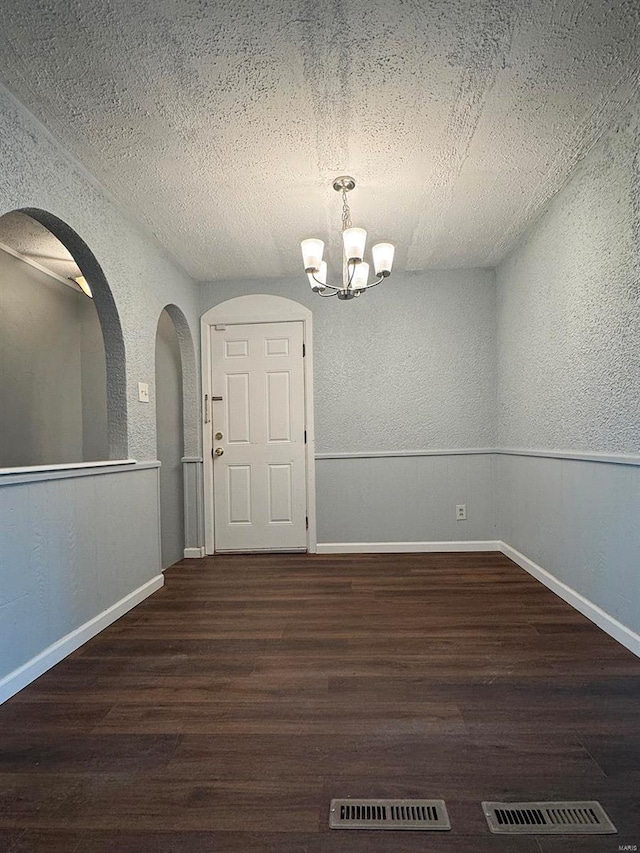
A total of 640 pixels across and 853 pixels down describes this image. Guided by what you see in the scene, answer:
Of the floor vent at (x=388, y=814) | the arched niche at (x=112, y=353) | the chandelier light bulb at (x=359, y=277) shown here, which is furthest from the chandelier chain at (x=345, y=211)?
the floor vent at (x=388, y=814)

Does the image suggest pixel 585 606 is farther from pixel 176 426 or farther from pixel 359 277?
pixel 176 426

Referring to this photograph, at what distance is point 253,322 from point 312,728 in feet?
10.3

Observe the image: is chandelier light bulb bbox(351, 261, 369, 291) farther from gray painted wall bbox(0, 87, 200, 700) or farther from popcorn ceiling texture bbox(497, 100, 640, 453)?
gray painted wall bbox(0, 87, 200, 700)

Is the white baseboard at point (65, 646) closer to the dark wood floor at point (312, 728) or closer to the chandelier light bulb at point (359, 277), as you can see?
the dark wood floor at point (312, 728)

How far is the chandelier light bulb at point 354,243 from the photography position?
2.40 metres

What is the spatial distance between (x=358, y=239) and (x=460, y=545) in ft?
8.69

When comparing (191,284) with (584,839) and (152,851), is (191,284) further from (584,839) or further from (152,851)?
(584,839)

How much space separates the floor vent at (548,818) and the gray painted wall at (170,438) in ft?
10.0

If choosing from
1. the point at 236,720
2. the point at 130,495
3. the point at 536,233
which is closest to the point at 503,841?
the point at 236,720

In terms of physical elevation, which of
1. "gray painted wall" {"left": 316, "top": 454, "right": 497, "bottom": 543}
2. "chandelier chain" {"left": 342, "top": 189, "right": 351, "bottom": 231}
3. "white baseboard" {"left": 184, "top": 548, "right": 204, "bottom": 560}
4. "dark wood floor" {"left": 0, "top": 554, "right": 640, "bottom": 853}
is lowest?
"white baseboard" {"left": 184, "top": 548, "right": 204, "bottom": 560}

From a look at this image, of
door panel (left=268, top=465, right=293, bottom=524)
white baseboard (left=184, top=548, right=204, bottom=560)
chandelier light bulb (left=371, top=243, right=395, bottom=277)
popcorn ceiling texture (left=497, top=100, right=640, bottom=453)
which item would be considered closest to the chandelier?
chandelier light bulb (left=371, top=243, right=395, bottom=277)

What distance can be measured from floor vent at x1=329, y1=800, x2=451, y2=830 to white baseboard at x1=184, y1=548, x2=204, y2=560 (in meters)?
2.91

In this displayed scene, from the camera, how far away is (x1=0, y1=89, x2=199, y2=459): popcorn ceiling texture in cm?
187

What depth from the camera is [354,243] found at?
7.88 ft
